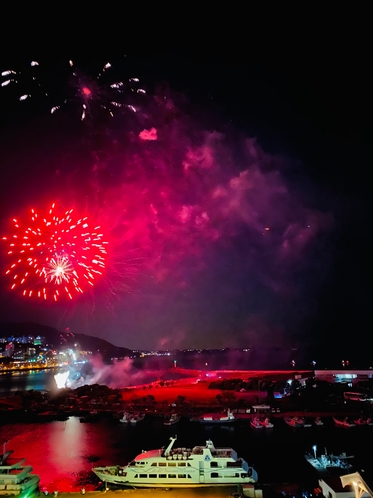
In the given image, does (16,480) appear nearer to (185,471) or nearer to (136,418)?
(185,471)

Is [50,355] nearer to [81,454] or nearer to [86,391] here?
[86,391]

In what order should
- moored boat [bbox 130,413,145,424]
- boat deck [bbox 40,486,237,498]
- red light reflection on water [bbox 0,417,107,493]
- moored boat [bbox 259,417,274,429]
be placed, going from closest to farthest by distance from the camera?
boat deck [bbox 40,486,237,498] → red light reflection on water [bbox 0,417,107,493] → moored boat [bbox 259,417,274,429] → moored boat [bbox 130,413,145,424]

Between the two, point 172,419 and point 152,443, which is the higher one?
point 172,419

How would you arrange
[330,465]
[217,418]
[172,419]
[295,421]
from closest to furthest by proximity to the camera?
[330,465]
[295,421]
[172,419]
[217,418]

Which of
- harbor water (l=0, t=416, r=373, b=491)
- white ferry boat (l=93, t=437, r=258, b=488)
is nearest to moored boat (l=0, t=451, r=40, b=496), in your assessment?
harbor water (l=0, t=416, r=373, b=491)

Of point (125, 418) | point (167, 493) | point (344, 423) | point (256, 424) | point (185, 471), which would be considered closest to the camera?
point (167, 493)

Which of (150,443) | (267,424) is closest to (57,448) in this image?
(150,443)

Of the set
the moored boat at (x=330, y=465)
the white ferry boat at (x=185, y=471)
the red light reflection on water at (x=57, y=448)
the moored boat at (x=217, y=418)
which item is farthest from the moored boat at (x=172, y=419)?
the white ferry boat at (x=185, y=471)

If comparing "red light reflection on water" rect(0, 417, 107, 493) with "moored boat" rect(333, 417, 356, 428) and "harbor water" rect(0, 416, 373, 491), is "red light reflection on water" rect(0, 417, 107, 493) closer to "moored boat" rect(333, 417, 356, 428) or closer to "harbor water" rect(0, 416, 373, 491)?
"harbor water" rect(0, 416, 373, 491)

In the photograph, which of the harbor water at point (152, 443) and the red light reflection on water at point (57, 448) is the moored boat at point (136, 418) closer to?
the harbor water at point (152, 443)
